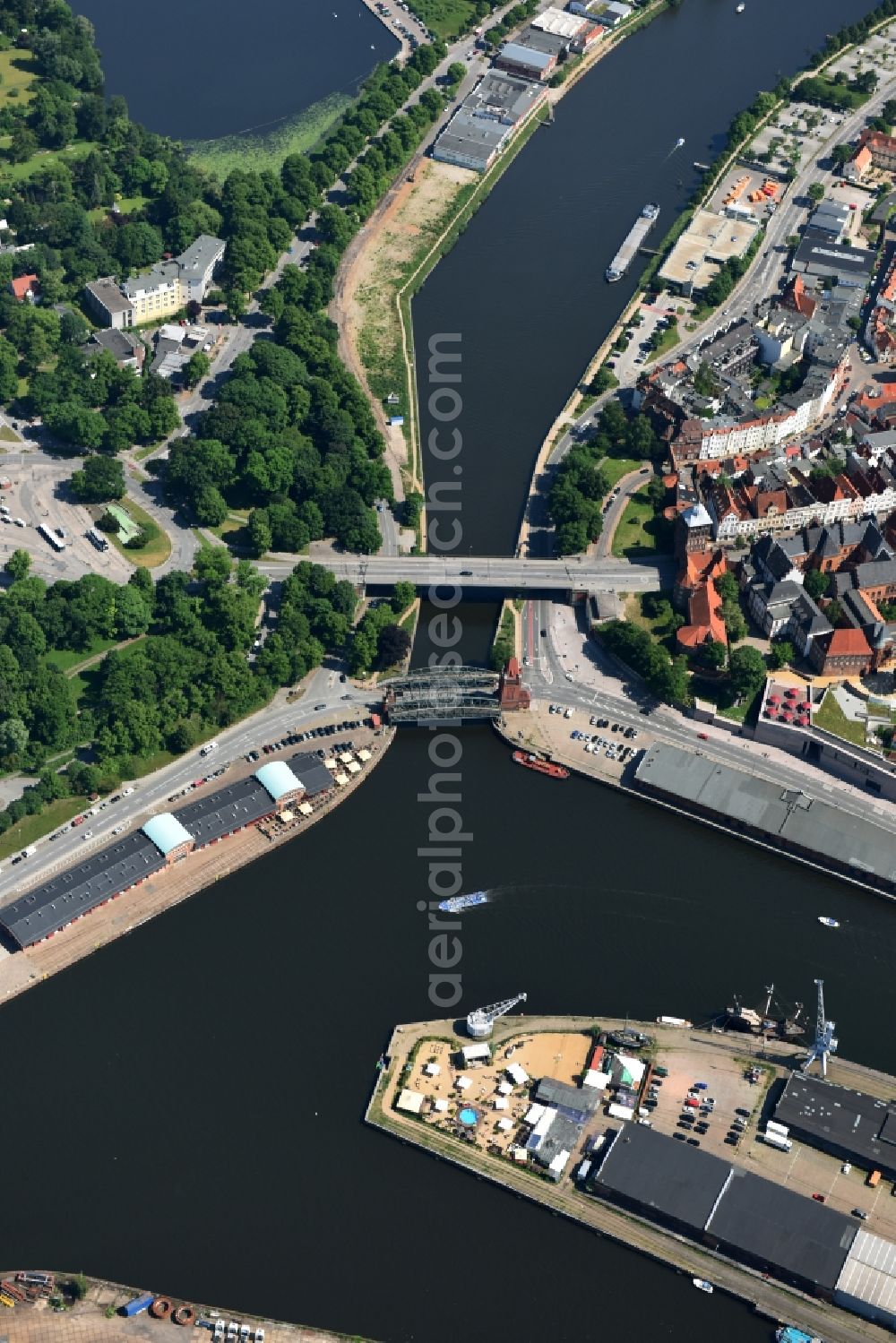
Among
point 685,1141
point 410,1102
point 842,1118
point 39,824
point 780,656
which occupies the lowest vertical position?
point 410,1102

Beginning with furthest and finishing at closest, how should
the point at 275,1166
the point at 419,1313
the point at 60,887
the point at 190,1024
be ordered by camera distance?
1. the point at 60,887
2. the point at 190,1024
3. the point at 275,1166
4. the point at 419,1313

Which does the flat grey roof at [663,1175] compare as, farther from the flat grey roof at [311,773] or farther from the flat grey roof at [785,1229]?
the flat grey roof at [311,773]

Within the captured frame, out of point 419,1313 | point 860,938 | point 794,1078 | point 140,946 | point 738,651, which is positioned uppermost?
point 738,651

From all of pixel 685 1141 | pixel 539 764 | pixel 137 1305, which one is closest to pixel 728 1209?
pixel 685 1141

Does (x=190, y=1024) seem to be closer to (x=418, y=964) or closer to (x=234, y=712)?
(x=418, y=964)

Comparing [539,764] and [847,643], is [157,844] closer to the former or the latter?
[539,764]

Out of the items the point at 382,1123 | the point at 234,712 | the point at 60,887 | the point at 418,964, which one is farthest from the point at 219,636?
the point at 382,1123

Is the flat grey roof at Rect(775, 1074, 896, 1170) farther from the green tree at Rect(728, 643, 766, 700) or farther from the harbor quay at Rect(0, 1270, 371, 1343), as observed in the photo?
the green tree at Rect(728, 643, 766, 700)
